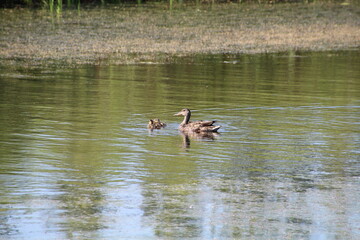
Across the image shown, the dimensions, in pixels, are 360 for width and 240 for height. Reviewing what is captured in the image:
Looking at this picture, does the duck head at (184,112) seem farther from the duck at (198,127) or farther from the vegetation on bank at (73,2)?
the vegetation on bank at (73,2)

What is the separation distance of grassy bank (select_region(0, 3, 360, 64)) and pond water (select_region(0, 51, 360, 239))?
1.97m

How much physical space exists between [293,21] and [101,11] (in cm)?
600

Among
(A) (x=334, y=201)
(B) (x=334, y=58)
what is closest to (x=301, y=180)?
(A) (x=334, y=201)

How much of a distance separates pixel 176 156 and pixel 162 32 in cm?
1316

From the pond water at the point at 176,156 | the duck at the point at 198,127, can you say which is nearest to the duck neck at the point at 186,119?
the duck at the point at 198,127

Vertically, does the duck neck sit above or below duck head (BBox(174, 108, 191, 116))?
below

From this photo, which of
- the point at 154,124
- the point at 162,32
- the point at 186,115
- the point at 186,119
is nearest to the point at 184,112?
the point at 186,115

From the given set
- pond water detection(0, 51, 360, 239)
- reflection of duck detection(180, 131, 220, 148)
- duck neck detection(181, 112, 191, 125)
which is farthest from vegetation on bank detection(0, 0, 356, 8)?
reflection of duck detection(180, 131, 220, 148)

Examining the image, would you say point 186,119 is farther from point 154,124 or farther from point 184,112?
point 154,124

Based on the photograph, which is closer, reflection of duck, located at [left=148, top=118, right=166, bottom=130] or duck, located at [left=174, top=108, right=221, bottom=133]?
duck, located at [left=174, top=108, right=221, bottom=133]

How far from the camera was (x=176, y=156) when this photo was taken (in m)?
9.95

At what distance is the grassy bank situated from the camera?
1997cm

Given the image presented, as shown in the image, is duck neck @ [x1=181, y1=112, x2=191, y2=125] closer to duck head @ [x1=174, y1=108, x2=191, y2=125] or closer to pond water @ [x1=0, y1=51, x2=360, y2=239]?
duck head @ [x1=174, y1=108, x2=191, y2=125]

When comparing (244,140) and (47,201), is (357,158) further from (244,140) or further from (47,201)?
(47,201)
